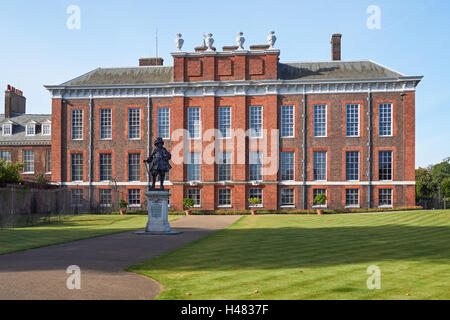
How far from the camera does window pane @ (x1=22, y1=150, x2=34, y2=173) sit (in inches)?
1820

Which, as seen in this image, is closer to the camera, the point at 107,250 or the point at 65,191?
the point at 107,250

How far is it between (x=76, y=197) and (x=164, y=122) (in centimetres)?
1134

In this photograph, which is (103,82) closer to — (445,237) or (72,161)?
(72,161)

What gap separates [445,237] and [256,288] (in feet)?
37.3

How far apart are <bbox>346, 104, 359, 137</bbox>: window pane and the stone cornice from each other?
1555 millimetres

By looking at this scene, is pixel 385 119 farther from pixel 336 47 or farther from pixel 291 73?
pixel 291 73

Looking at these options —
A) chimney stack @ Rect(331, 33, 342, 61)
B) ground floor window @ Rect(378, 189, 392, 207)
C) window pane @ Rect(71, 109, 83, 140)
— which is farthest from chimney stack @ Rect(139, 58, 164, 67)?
ground floor window @ Rect(378, 189, 392, 207)

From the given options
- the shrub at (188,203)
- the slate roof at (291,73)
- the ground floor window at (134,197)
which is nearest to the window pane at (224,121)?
the slate roof at (291,73)

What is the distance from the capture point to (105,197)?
42.0 meters

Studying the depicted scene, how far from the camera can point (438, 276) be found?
9.12 m

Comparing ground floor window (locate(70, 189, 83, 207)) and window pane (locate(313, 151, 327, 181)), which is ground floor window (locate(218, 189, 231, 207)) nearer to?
Result: window pane (locate(313, 151, 327, 181))
